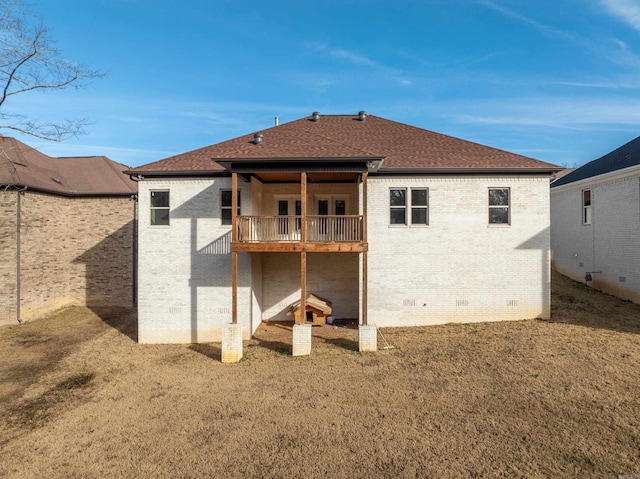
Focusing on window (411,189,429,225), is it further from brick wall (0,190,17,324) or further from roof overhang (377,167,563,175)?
brick wall (0,190,17,324)

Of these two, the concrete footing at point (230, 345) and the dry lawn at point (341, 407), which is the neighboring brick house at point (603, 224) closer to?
the dry lawn at point (341, 407)

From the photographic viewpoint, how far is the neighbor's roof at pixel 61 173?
14531 mm

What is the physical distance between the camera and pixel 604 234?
555 inches

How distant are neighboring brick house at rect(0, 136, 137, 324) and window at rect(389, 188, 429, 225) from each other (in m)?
13.5

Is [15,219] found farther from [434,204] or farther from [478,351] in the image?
[478,351]

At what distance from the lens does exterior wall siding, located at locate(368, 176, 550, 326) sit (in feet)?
37.1

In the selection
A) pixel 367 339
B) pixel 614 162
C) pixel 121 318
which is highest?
pixel 614 162

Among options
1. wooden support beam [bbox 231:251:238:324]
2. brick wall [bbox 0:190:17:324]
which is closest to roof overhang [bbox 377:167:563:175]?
wooden support beam [bbox 231:251:238:324]

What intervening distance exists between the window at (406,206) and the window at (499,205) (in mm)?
2351

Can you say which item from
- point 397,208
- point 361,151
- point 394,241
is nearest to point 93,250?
point 361,151

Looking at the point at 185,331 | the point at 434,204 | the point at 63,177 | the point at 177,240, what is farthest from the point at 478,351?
the point at 63,177

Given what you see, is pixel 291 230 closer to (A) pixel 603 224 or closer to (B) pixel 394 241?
(B) pixel 394 241

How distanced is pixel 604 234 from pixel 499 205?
6.85 metres

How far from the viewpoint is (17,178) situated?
1382 centimetres
